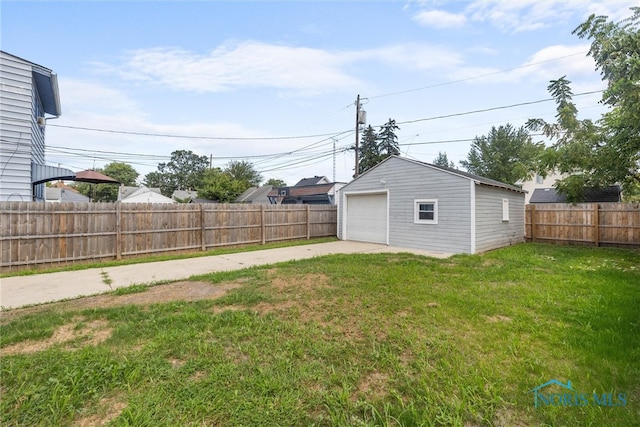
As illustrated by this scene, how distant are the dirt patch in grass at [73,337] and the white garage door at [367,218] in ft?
31.5

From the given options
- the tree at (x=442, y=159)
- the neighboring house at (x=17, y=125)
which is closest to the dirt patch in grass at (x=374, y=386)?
the neighboring house at (x=17, y=125)

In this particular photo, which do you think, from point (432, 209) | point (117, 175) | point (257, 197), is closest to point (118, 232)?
point (432, 209)

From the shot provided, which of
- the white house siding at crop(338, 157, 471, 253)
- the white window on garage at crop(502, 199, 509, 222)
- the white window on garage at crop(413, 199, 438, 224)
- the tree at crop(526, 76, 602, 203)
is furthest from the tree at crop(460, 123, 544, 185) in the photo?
the white window on garage at crop(413, 199, 438, 224)

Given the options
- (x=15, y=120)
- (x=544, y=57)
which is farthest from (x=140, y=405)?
(x=544, y=57)

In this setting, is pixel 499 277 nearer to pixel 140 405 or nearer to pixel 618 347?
pixel 618 347

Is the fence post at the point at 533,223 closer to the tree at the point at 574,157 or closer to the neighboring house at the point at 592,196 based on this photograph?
the tree at the point at 574,157

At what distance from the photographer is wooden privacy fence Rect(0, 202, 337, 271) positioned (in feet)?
22.1

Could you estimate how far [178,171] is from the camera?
53031mm

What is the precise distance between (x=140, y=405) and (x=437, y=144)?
2024cm

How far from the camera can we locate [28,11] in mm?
6539

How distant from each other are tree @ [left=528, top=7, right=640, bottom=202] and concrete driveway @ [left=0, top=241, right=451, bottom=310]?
7.68 meters

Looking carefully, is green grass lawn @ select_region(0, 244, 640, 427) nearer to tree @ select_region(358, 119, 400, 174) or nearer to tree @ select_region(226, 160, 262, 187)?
tree @ select_region(358, 119, 400, 174)

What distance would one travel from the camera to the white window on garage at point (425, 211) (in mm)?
9859

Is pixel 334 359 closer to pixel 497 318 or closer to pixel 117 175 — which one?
pixel 497 318
